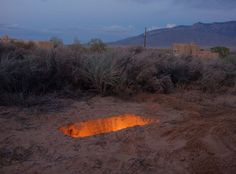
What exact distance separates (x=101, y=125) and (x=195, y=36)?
8508 centimetres

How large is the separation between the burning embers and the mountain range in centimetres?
7348

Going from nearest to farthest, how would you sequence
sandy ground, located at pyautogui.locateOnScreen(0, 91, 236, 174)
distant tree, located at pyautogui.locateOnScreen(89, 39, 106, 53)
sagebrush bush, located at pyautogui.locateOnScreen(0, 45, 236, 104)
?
sandy ground, located at pyautogui.locateOnScreen(0, 91, 236, 174) < sagebrush bush, located at pyautogui.locateOnScreen(0, 45, 236, 104) < distant tree, located at pyautogui.locateOnScreen(89, 39, 106, 53)

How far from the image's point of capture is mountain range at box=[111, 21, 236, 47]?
86062 millimetres

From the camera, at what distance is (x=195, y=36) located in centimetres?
9156

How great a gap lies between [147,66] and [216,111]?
363 cm

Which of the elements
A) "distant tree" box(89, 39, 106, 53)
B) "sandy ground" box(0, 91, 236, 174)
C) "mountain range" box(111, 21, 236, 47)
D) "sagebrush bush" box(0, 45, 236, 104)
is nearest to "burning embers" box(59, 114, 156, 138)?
"sandy ground" box(0, 91, 236, 174)

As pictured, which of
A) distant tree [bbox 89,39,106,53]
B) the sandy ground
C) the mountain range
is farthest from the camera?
the mountain range

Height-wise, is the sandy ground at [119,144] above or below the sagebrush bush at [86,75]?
below

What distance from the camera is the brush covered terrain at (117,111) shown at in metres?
6.51

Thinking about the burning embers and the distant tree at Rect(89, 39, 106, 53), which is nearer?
the burning embers

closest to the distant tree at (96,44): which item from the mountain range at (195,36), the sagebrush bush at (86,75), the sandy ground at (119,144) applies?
the sagebrush bush at (86,75)

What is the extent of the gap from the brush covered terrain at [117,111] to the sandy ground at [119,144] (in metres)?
0.02

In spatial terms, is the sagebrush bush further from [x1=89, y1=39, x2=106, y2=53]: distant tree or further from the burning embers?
[x1=89, y1=39, x2=106, y2=53]: distant tree

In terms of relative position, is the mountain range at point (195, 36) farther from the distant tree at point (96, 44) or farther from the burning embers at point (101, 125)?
the burning embers at point (101, 125)
